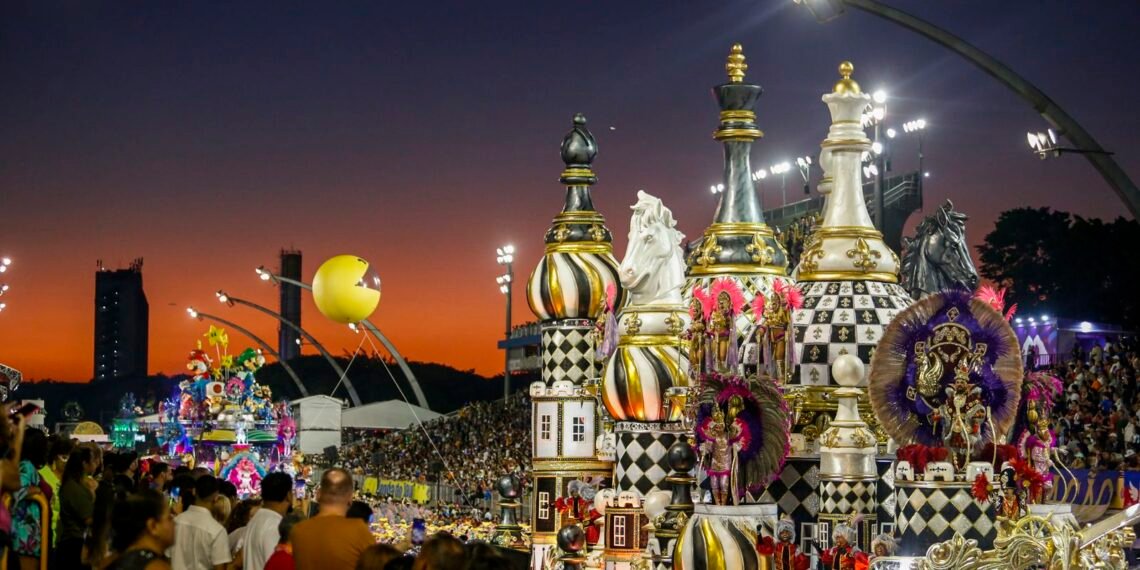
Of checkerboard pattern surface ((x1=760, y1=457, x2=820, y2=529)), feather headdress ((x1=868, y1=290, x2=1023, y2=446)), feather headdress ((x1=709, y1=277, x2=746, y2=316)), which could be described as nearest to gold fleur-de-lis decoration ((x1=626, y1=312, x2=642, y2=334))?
feather headdress ((x1=709, y1=277, x2=746, y2=316))

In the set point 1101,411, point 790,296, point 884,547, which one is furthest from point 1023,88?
point 1101,411

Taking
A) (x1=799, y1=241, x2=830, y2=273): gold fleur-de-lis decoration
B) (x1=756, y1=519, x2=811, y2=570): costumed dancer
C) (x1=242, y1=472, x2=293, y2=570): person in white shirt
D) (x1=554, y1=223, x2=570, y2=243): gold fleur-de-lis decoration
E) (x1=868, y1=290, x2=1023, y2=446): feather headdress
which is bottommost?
(x1=756, y1=519, x2=811, y2=570): costumed dancer

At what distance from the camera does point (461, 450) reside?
174 feet

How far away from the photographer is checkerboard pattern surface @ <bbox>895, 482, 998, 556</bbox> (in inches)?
635

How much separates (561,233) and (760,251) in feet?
16.3

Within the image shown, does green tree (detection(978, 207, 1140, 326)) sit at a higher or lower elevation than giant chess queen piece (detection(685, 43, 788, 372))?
higher

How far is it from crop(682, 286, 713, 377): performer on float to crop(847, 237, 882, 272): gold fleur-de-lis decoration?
1720 mm

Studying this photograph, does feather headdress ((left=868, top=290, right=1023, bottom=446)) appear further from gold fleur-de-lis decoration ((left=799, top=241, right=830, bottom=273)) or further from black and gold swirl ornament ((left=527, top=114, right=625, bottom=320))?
black and gold swirl ornament ((left=527, top=114, right=625, bottom=320))

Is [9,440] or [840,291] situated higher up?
[840,291]

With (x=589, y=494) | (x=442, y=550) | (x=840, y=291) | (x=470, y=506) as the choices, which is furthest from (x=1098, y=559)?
(x=470, y=506)

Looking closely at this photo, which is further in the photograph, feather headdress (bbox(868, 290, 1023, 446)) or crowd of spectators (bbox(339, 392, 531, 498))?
crowd of spectators (bbox(339, 392, 531, 498))

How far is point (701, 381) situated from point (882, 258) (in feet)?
11.7

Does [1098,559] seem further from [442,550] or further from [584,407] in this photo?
[584,407]

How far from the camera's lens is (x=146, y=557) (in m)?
9.87
